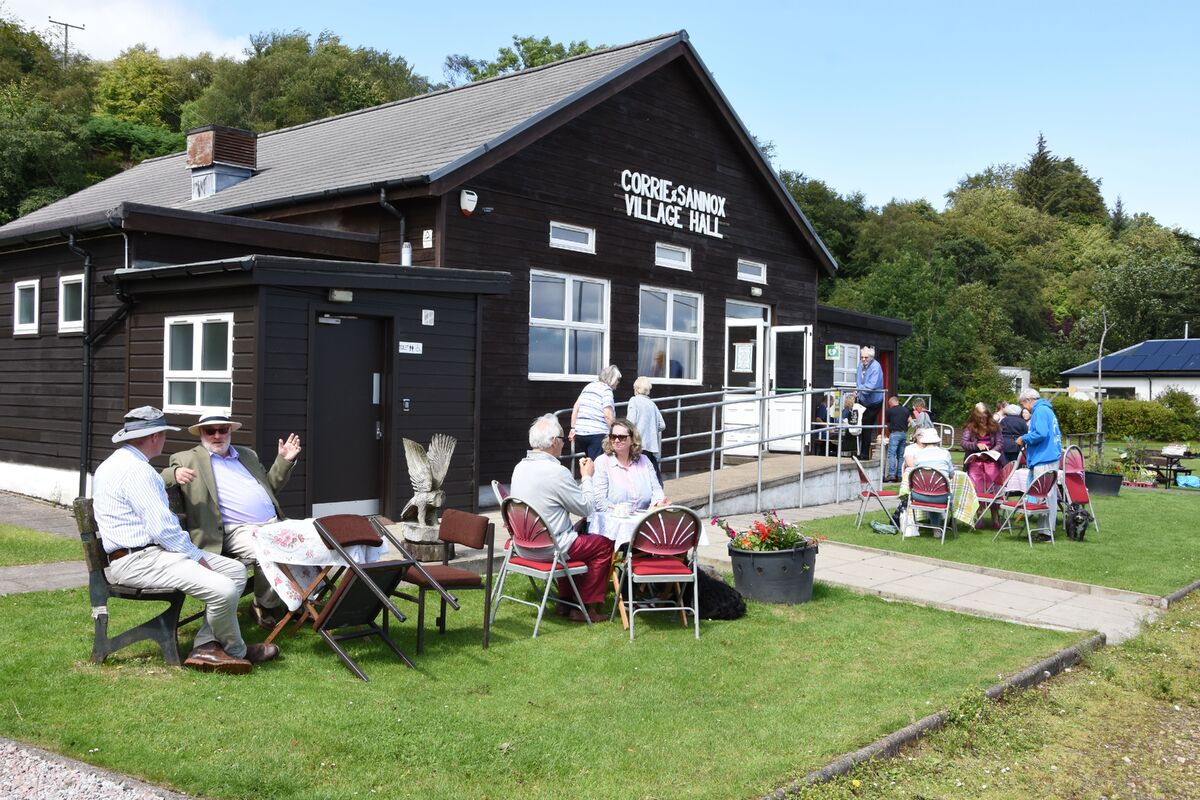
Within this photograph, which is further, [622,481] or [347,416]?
[347,416]

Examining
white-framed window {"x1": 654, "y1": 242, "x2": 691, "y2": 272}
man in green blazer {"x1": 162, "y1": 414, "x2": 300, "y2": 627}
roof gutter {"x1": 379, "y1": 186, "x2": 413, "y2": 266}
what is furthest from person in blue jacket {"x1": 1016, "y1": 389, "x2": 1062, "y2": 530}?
man in green blazer {"x1": 162, "y1": 414, "x2": 300, "y2": 627}

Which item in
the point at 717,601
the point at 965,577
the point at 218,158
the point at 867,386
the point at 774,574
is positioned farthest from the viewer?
the point at 867,386

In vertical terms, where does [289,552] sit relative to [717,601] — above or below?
above

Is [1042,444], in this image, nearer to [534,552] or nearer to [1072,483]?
[1072,483]

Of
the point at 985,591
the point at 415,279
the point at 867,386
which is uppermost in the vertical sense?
the point at 415,279

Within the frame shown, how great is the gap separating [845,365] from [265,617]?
15.6m

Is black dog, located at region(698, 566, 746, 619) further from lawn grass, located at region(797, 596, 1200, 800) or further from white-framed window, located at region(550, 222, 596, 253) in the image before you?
white-framed window, located at region(550, 222, 596, 253)

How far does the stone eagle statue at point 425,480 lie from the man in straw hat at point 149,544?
136 inches

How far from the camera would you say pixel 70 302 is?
42.5 ft

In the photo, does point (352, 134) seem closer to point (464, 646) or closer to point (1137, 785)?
point (464, 646)

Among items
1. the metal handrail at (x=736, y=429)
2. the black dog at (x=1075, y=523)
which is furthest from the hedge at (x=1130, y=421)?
the black dog at (x=1075, y=523)

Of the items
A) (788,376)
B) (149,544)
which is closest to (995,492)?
(788,376)

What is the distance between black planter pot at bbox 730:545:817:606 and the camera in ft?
26.2

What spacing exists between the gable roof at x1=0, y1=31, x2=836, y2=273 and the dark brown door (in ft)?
8.26
